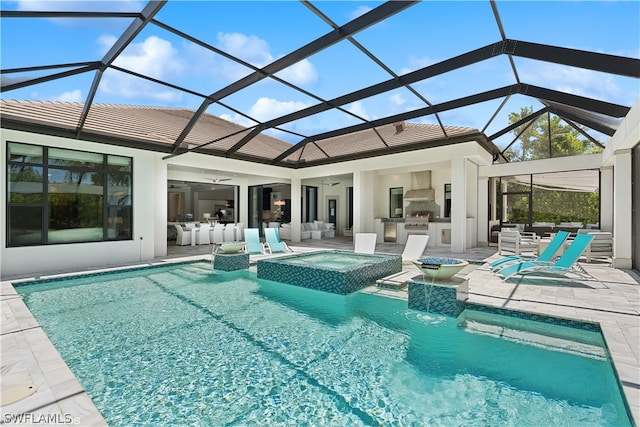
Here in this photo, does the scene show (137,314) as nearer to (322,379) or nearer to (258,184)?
(322,379)

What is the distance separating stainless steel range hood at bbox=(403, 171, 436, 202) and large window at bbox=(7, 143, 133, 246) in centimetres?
1142

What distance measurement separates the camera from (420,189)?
49.6 ft

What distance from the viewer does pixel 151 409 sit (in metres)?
2.68

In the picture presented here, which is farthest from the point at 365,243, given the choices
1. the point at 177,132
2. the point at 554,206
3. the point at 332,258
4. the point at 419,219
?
the point at 554,206

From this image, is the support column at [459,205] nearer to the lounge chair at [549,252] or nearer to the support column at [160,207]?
the lounge chair at [549,252]

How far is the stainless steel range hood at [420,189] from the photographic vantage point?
48.7 feet

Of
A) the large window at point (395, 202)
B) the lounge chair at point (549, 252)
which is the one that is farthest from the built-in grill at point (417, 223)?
the lounge chair at point (549, 252)

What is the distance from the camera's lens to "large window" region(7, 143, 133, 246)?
300 inches

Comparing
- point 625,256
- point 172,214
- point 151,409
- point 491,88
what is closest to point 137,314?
point 151,409

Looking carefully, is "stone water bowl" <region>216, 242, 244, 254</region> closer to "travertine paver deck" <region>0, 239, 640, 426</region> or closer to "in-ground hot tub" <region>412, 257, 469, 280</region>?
"travertine paver deck" <region>0, 239, 640, 426</region>

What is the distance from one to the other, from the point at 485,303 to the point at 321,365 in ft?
9.80

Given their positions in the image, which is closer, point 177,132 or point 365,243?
point 365,243

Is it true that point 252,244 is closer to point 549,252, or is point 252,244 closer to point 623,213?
point 549,252

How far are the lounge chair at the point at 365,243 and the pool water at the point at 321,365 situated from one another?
3930mm
